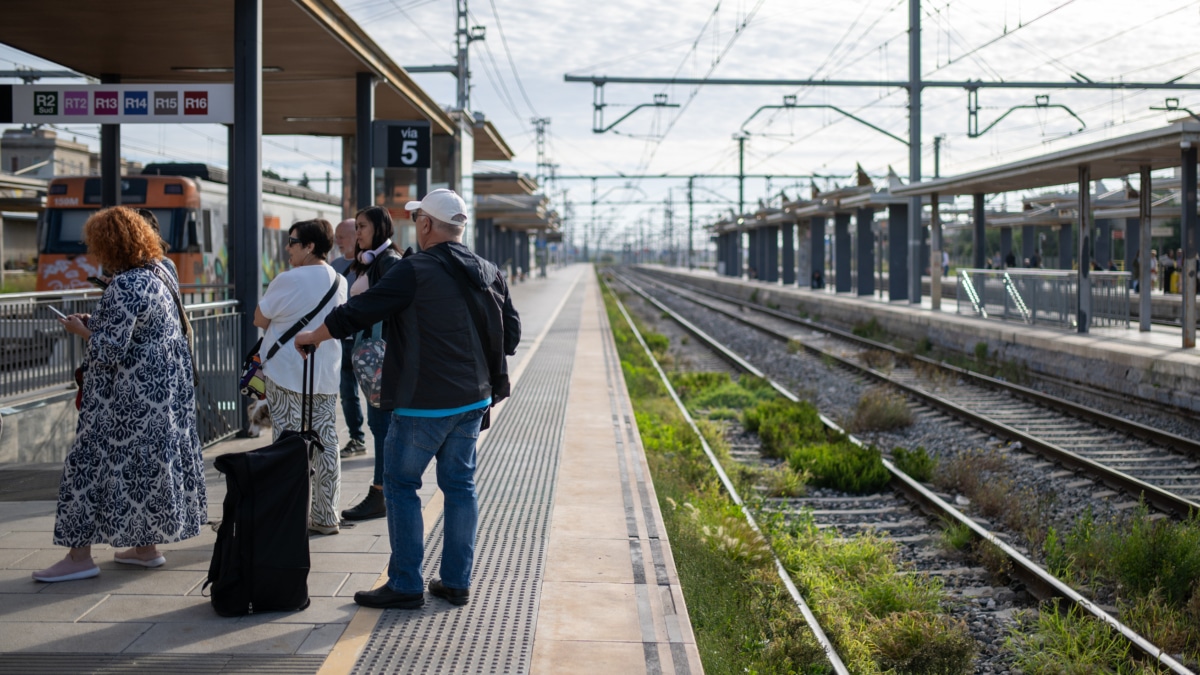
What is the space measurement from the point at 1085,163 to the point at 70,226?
16.9m

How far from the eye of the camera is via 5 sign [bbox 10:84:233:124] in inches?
371

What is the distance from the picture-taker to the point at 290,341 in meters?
6.07

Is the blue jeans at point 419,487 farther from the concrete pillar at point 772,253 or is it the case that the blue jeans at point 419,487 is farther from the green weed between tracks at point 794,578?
the concrete pillar at point 772,253

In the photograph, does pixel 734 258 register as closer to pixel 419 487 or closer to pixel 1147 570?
pixel 1147 570

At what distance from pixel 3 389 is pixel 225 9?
12.0 ft

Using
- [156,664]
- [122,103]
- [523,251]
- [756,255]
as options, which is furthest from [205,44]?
[523,251]

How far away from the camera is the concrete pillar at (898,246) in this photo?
108 ft

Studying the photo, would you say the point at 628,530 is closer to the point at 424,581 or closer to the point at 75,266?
the point at 424,581

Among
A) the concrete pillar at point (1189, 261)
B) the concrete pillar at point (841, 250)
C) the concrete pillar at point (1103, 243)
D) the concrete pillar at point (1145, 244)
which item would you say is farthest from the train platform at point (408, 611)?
the concrete pillar at point (1103, 243)

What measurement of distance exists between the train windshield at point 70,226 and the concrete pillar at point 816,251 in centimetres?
2893

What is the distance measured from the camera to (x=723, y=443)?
12258 mm

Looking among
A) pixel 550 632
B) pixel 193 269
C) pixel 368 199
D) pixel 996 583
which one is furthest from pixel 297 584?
pixel 193 269

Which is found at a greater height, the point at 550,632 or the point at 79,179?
the point at 79,179

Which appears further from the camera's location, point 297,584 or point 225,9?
point 225,9
